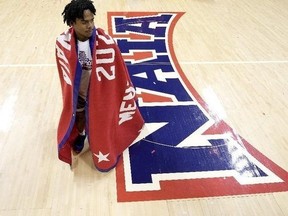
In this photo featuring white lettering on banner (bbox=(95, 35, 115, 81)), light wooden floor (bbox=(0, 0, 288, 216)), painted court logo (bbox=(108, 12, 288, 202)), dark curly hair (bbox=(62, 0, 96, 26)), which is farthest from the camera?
painted court logo (bbox=(108, 12, 288, 202))

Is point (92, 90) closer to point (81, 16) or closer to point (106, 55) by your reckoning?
point (106, 55)

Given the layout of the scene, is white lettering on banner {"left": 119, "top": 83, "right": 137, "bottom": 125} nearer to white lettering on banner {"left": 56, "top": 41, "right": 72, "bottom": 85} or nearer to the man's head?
white lettering on banner {"left": 56, "top": 41, "right": 72, "bottom": 85}

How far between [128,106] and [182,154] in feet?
1.78

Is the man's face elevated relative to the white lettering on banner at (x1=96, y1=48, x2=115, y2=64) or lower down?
elevated

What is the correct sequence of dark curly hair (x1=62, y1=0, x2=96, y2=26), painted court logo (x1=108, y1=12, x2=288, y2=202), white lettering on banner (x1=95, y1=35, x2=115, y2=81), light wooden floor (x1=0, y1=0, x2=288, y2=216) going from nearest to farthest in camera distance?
dark curly hair (x1=62, y1=0, x2=96, y2=26) → white lettering on banner (x1=95, y1=35, x2=115, y2=81) → light wooden floor (x1=0, y1=0, x2=288, y2=216) → painted court logo (x1=108, y1=12, x2=288, y2=202)

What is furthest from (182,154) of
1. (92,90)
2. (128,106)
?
(92,90)

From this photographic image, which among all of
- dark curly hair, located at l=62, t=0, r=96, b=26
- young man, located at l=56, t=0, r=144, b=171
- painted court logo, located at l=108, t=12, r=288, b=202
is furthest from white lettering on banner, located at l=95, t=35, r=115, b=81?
painted court logo, located at l=108, t=12, r=288, b=202

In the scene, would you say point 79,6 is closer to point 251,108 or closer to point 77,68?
point 77,68

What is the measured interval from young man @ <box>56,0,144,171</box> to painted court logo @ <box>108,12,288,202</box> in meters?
0.21

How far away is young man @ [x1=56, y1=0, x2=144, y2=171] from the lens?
5.34 ft

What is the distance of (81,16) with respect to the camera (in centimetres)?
154

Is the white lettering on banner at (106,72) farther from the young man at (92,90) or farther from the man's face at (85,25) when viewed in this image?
the man's face at (85,25)

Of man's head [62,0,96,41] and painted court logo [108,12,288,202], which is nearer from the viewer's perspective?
man's head [62,0,96,41]

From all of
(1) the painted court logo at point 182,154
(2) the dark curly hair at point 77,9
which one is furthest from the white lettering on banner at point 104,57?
(1) the painted court logo at point 182,154
